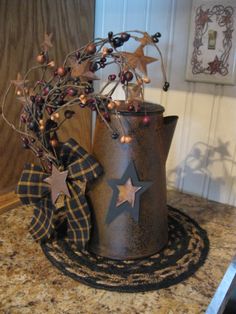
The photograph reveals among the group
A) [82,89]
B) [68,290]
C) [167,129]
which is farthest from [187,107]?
[68,290]

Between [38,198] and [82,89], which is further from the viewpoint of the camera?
[38,198]

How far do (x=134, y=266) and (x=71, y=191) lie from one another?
0.18 m

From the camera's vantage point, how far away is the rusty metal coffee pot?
620 mm

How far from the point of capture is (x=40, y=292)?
0.58 metres

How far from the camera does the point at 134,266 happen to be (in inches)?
25.5

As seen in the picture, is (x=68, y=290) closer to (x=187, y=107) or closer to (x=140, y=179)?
(x=140, y=179)

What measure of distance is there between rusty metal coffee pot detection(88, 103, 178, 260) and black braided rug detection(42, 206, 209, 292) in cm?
2

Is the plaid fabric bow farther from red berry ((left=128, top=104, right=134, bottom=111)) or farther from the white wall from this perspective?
the white wall

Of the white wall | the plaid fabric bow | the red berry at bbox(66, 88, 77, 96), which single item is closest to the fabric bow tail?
the plaid fabric bow

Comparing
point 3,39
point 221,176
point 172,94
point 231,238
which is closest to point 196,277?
point 231,238

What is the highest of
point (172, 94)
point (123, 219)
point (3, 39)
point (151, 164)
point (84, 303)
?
point (3, 39)

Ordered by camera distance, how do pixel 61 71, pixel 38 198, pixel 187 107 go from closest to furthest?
pixel 61 71
pixel 38 198
pixel 187 107

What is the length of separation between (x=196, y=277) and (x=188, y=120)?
1.55 ft

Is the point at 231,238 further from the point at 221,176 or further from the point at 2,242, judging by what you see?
the point at 2,242
